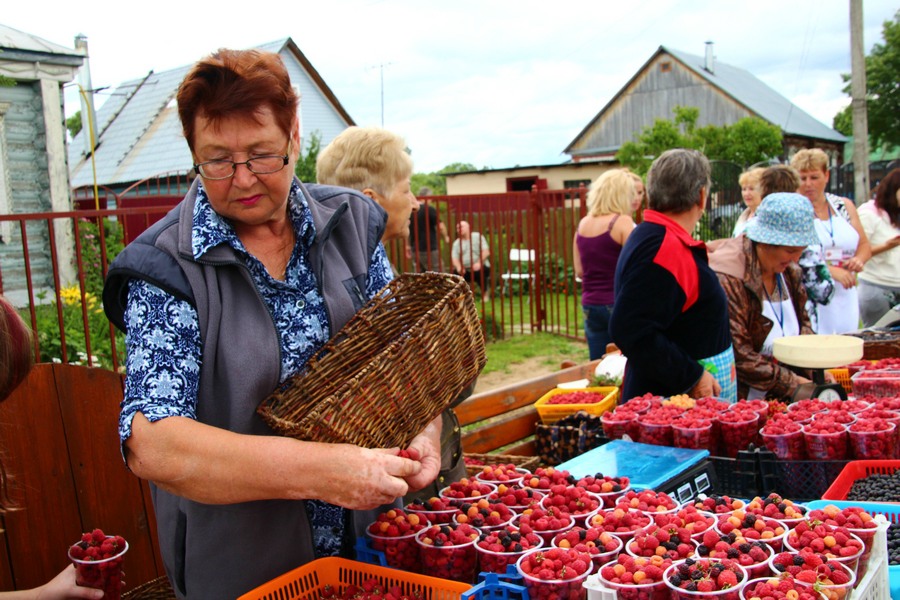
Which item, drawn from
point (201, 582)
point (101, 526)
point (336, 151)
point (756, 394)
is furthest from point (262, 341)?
point (756, 394)

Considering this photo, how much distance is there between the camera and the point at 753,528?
5.79 ft

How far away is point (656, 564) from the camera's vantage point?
1.59 metres

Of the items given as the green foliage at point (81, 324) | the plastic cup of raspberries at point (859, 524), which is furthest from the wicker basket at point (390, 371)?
the green foliage at point (81, 324)

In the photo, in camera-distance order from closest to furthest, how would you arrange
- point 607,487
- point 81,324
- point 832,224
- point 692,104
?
point 607,487, point 832,224, point 81,324, point 692,104

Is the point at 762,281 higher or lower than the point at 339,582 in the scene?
higher

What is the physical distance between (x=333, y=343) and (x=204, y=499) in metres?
0.46

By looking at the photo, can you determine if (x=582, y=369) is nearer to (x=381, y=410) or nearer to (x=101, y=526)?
(x=101, y=526)

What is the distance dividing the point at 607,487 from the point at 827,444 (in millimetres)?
1008

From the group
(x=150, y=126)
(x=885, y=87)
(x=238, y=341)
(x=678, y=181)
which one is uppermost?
(x=885, y=87)

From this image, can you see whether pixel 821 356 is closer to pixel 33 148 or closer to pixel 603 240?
pixel 603 240

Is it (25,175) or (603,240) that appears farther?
(25,175)

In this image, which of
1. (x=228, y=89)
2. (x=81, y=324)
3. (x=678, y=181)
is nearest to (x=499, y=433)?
(x=678, y=181)

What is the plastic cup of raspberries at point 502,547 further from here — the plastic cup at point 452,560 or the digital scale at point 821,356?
the digital scale at point 821,356

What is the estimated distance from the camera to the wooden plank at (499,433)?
405cm
